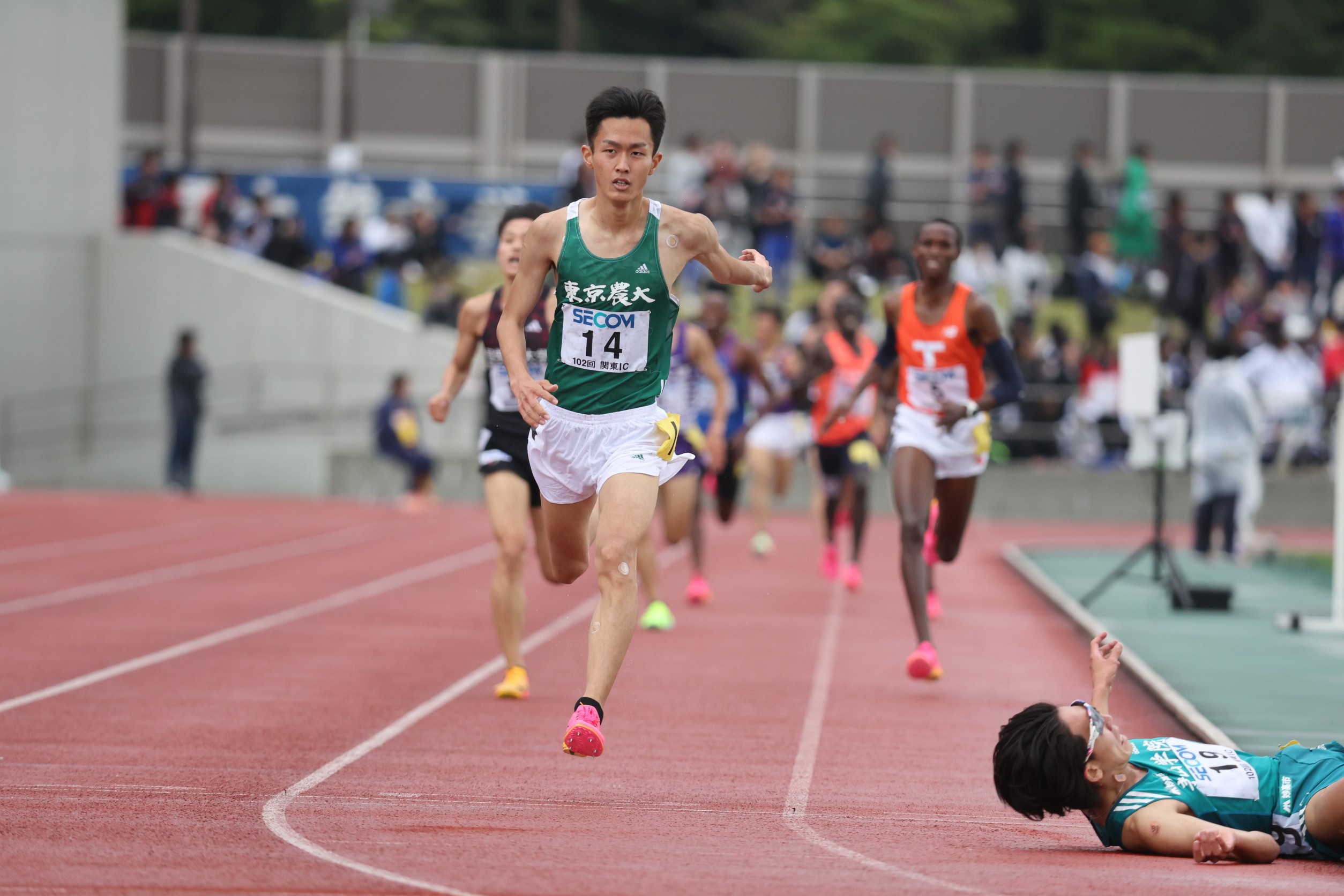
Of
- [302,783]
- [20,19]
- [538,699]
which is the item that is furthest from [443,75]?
[302,783]

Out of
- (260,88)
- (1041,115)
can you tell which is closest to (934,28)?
(1041,115)

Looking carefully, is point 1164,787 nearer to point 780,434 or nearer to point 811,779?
point 811,779

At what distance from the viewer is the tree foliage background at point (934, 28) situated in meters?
→ 50.8

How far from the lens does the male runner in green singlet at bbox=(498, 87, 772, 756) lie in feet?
22.8

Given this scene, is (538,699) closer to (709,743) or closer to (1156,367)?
(709,743)

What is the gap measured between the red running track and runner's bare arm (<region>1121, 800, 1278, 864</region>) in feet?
0.28

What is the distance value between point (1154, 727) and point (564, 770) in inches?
130

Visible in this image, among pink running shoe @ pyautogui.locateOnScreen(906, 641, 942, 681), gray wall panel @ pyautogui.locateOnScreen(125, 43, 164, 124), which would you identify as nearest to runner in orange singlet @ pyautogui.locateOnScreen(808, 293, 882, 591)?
pink running shoe @ pyautogui.locateOnScreen(906, 641, 942, 681)

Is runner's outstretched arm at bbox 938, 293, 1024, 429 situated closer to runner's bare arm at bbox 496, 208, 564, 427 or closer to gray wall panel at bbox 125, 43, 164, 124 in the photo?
runner's bare arm at bbox 496, 208, 564, 427

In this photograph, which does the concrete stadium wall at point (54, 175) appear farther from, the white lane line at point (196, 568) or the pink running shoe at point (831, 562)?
the pink running shoe at point (831, 562)

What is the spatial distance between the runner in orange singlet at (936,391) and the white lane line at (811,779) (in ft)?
2.62

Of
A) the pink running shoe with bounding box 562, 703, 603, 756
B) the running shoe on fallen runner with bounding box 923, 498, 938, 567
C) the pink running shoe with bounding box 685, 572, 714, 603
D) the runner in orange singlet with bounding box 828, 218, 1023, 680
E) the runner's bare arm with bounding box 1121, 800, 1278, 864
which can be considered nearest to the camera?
the runner's bare arm with bounding box 1121, 800, 1278, 864

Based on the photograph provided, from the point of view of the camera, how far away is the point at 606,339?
7.11 metres

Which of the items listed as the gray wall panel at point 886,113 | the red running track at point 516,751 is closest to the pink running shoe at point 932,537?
the red running track at point 516,751
